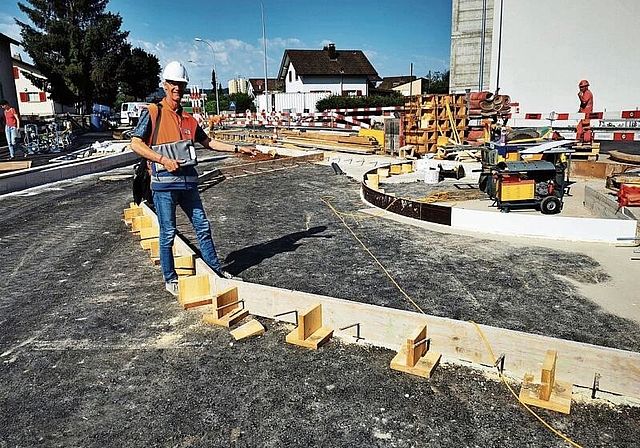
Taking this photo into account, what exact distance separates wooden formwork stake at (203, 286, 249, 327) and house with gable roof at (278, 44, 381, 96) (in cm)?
5407

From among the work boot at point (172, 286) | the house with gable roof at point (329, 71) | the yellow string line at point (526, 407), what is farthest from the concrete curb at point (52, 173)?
the house with gable roof at point (329, 71)

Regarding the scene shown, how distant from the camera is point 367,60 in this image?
60531mm

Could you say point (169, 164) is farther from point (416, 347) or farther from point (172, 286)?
point (416, 347)

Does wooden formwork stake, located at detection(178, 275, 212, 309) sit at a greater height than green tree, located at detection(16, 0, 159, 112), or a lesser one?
lesser

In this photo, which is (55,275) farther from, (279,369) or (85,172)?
(85,172)

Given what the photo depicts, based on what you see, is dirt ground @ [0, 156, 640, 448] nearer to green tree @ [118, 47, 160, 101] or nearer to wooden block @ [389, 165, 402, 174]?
wooden block @ [389, 165, 402, 174]

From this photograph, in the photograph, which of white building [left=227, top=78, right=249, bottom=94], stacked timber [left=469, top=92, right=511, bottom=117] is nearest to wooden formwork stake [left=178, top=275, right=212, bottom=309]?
stacked timber [left=469, top=92, right=511, bottom=117]

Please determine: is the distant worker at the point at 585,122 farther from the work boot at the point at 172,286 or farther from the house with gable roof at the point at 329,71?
the house with gable roof at the point at 329,71

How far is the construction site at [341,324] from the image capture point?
276 centimetres

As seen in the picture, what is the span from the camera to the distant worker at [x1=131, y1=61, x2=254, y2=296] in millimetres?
4250

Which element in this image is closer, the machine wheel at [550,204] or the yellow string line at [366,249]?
the yellow string line at [366,249]

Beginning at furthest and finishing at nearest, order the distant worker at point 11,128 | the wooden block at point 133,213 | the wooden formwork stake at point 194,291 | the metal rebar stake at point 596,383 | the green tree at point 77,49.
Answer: the green tree at point 77,49
the distant worker at point 11,128
the wooden block at point 133,213
the wooden formwork stake at point 194,291
the metal rebar stake at point 596,383

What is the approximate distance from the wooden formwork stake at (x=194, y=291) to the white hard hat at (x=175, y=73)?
5.60 feet

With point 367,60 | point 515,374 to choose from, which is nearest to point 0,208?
point 515,374
